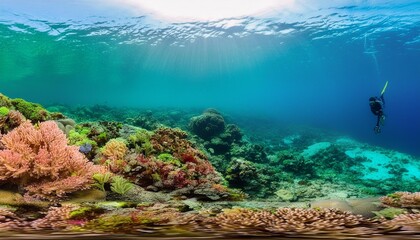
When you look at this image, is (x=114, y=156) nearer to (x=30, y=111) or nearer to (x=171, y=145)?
(x=171, y=145)

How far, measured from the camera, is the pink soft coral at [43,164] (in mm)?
4007

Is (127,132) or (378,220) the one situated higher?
(127,132)

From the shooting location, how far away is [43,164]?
4098mm

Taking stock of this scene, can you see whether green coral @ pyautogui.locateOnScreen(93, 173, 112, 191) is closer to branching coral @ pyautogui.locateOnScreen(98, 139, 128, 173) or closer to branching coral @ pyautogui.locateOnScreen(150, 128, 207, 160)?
branching coral @ pyautogui.locateOnScreen(98, 139, 128, 173)

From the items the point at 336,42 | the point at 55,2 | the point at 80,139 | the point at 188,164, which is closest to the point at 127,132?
the point at 80,139

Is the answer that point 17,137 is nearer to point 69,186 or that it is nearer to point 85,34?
point 69,186

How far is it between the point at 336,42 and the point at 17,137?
39.8m

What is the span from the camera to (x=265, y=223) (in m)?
3.42

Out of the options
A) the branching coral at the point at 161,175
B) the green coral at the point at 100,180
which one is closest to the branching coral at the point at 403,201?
the branching coral at the point at 161,175

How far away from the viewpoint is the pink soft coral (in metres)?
4.01

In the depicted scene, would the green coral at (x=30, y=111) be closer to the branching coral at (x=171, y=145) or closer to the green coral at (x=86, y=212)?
the branching coral at (x=171, y=145)

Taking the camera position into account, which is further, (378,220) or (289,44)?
(289,44)

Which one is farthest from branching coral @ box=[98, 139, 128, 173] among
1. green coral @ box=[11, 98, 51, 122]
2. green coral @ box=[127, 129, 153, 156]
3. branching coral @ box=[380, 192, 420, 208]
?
branching coral @ box=[380, 192, 420, 208]

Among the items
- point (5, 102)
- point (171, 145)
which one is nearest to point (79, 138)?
point (5, 102)
